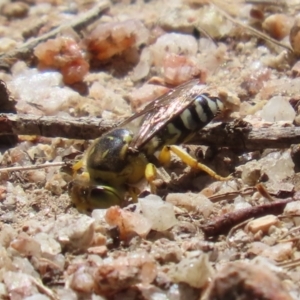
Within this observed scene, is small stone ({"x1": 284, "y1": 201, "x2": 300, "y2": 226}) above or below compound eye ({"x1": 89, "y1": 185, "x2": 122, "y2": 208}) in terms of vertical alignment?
above

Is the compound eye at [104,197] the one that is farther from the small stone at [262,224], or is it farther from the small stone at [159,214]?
the small stone at [262,224]

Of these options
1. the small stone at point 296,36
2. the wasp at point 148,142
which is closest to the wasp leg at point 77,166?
the wasp at point 148,142

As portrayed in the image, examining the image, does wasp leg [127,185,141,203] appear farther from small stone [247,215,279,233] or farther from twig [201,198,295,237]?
small stone [247,215,279,233]

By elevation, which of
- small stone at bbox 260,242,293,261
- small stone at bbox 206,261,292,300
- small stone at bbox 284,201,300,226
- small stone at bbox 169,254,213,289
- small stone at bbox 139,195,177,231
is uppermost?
small stone at bbox 206,261,292,300

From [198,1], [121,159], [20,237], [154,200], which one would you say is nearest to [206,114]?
[121,159]

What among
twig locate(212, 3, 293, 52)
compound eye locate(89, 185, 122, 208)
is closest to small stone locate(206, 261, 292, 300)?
compound eye locate(89, 185, 122, 208)

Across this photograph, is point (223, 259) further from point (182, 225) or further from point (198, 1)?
point (198, 1)
